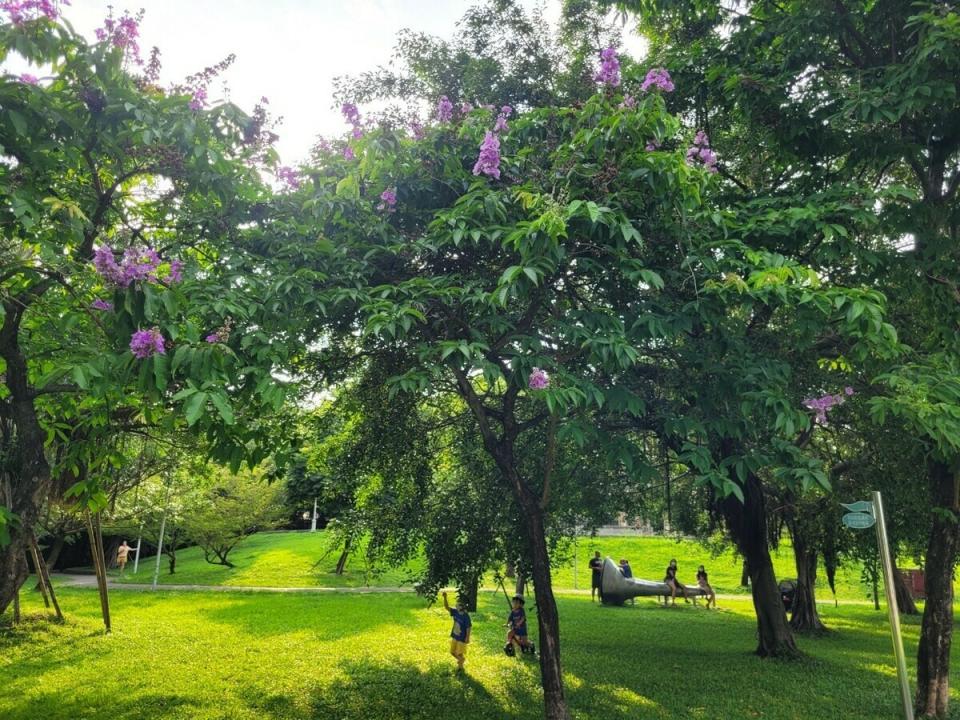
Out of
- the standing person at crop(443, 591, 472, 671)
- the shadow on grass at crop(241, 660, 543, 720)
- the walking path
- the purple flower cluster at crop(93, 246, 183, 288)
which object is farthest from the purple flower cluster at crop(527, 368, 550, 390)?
the walking path

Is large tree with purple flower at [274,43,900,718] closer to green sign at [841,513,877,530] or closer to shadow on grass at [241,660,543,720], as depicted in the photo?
green sign at [841,513,877,530]

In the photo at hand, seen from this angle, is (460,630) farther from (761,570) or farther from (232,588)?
(232,588)

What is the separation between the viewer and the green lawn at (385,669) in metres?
8.27

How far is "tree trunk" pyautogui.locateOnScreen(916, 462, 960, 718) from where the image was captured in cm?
758

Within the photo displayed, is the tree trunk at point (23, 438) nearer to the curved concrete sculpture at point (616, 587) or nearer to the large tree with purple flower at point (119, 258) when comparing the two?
the large tree with purple flower at point (119, 258)

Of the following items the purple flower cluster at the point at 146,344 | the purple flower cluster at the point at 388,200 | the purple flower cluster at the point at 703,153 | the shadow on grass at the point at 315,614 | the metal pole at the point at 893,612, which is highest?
the purple flower cluster at the point at 703,153

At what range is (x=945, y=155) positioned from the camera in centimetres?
718

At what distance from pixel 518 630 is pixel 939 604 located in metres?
6.17

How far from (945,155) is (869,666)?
Result: 28.0 feet

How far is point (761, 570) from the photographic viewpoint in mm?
11828

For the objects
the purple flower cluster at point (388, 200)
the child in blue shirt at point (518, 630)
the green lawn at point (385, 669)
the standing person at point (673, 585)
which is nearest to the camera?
the purple flower cluster at point (388, 200)

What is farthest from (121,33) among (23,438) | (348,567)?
(348,567)

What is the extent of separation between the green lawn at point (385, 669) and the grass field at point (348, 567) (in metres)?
→ 5.13

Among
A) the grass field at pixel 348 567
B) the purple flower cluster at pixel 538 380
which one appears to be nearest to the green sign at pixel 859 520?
the purple flower cluster at pixel 538 380
